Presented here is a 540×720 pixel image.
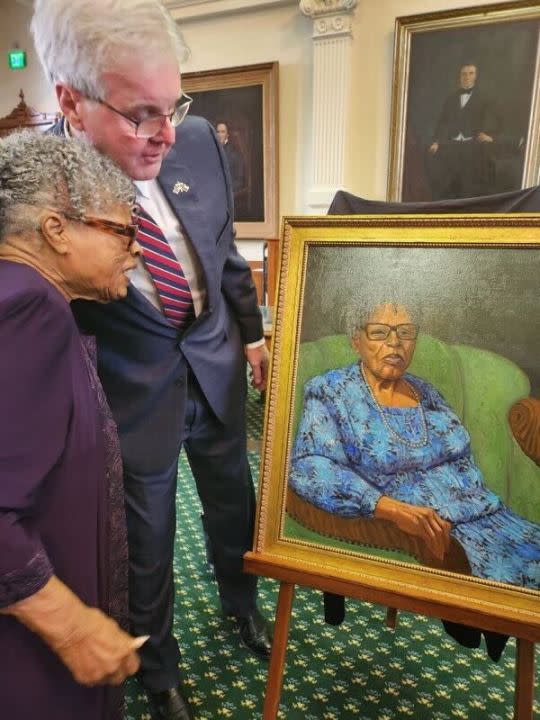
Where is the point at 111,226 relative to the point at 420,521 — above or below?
above

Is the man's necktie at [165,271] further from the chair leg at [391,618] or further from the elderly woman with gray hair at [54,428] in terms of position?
the chair leg at [391,618]

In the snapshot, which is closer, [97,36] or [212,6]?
[97,36]

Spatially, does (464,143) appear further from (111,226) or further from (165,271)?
(111,226)

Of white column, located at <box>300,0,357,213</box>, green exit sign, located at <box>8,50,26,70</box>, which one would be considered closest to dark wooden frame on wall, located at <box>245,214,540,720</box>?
white column, located at <box>300,0,357,213</box>

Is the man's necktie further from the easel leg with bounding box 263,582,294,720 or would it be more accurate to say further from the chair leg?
the chair leg

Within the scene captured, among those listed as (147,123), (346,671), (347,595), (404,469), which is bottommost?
(346,671)

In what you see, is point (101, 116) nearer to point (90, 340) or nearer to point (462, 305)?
point (90, 340)

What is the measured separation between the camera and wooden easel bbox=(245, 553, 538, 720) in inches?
41.8

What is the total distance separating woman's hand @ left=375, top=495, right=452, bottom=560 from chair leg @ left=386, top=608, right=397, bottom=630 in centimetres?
97

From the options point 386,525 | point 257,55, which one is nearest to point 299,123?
point 257,55

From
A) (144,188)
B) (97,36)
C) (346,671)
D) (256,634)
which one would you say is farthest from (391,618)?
(97,36)

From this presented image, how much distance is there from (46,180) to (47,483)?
1.55ft

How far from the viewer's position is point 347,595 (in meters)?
1.15

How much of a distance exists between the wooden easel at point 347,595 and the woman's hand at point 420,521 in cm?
12
